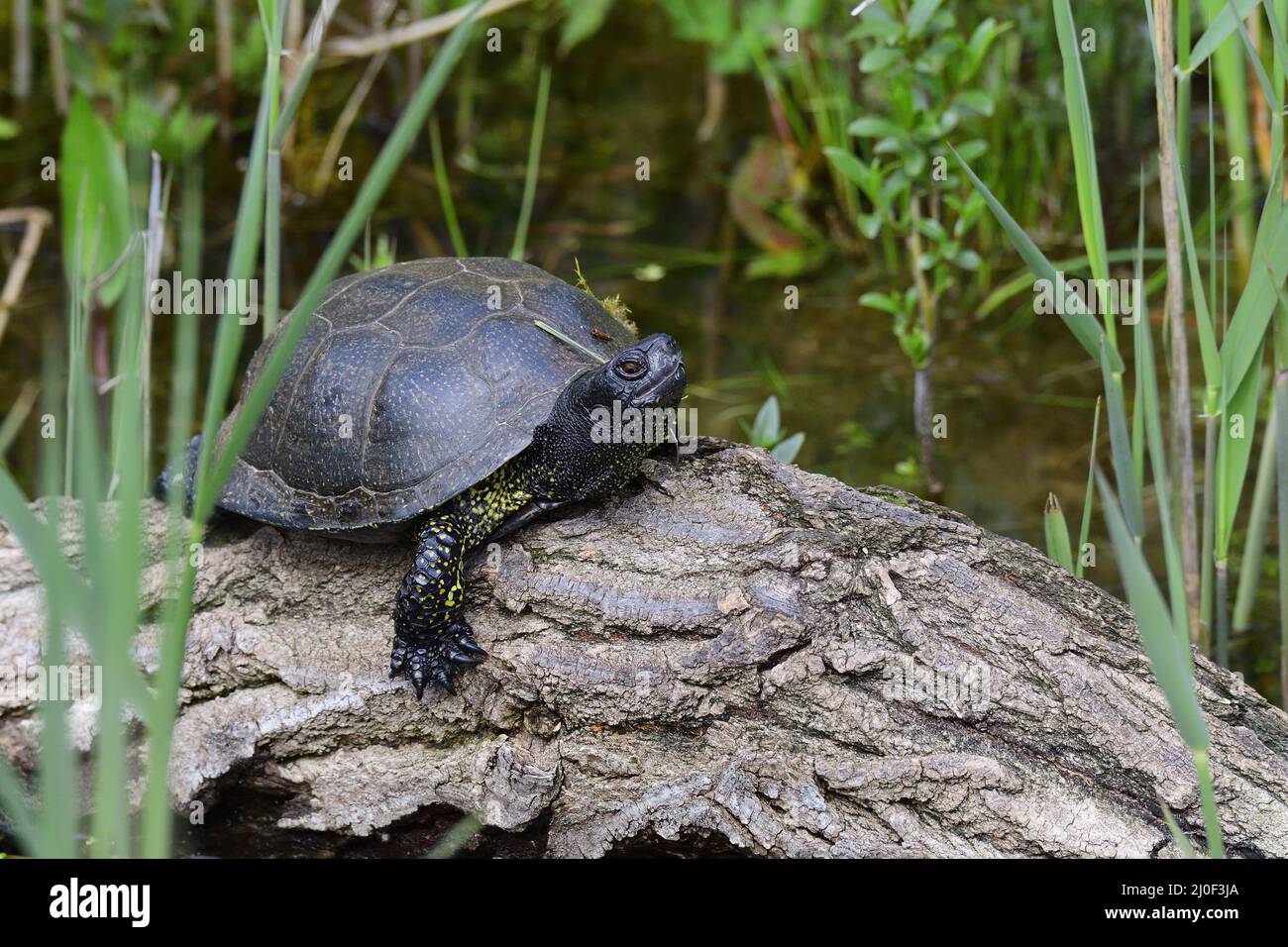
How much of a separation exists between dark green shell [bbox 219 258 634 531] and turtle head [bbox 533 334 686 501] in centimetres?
9

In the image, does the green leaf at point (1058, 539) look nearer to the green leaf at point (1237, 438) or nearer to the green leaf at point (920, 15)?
the green leaf at point (1237, 438)

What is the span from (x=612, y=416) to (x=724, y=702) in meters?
0.67

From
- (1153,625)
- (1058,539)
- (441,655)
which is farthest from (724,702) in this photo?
(1153,625)

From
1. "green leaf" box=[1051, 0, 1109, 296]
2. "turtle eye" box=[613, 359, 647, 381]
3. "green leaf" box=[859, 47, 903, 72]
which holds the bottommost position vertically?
"turtle eye" box=[613, 359, 647, 381]

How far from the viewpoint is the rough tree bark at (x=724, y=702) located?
91.8 inches

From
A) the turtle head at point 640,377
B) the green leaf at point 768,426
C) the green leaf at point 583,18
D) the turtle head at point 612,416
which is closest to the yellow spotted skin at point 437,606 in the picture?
the turtle head at point 612,416

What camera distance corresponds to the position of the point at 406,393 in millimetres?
2746

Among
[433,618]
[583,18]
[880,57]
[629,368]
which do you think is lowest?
[433,618]

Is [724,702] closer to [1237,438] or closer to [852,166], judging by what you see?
[1237,438]

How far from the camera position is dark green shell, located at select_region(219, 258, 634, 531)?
2703 mm

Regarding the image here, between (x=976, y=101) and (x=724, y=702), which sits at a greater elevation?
(x=976, y=101)

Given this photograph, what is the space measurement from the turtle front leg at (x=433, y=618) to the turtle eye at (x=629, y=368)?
53 cm

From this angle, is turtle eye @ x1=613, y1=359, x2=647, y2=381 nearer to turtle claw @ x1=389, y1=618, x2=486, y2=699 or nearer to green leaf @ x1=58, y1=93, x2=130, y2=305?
turtle claw @ x1=389, y1=618, x2=486, y2=699

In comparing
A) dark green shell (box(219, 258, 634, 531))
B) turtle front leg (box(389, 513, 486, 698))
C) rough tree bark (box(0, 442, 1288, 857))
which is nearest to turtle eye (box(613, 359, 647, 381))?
dark green shell (box(219, 258, 634, 531))
